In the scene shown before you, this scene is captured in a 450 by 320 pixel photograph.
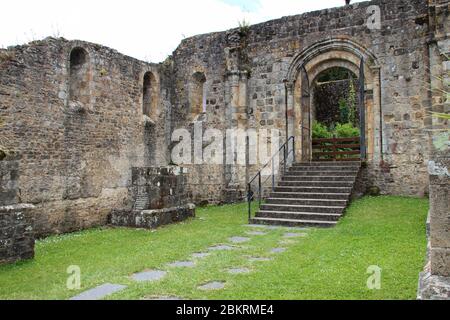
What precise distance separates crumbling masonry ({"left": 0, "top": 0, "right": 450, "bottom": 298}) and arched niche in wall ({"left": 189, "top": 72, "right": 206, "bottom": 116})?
0.13 feet

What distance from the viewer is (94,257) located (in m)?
6.75

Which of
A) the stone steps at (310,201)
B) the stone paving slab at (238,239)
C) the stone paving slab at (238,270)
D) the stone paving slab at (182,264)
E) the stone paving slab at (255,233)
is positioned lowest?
the stone paving slab at (182,264)

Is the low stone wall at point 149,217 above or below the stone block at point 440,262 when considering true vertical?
below

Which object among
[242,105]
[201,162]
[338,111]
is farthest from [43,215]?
[338,111]

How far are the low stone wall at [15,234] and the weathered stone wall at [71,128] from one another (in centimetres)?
170

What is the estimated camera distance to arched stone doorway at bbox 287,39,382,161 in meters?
11.8

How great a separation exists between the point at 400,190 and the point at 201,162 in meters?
6.75

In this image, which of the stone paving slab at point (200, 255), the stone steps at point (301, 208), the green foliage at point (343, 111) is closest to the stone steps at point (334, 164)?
the stone steps at point (301, 208)

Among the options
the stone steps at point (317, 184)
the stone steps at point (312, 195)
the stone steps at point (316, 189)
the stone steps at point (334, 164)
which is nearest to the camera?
the stone steps at point (312, 195)

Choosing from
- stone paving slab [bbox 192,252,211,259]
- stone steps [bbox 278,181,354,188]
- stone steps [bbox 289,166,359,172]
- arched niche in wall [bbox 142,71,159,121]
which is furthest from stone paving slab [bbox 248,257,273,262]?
arched niche in wall [bbox 142,71,159,121]

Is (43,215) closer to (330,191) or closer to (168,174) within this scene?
(168,174)

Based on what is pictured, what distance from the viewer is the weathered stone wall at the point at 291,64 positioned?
11.3 m

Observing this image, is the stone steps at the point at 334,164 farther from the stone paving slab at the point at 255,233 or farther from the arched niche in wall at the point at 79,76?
the arched niche in wall at the point at 79,76

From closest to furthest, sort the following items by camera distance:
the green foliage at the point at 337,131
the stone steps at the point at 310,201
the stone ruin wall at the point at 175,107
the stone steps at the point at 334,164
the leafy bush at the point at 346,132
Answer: the stone ruin wall at the point at 175,107, the stone steps at the point at 310,201, the stone steps at the point at 334,164, the green foliage at the point at 337,131, the leafy bush at the point at 346,132
